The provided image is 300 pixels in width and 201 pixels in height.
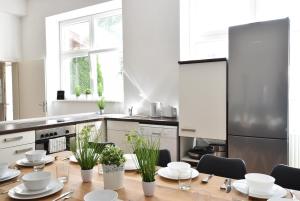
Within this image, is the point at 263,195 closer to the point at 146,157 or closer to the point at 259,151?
the point at 146,157

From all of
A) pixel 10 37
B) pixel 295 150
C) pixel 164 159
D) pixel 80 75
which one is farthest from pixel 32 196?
pixel 10 37

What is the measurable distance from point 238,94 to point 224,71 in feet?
0.94

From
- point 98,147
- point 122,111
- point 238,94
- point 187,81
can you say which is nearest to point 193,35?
point 187,81

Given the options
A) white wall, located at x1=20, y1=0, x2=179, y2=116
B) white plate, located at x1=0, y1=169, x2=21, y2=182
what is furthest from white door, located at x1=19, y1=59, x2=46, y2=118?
white plate, located at x1=0, y1=169, x2=21, y2=182

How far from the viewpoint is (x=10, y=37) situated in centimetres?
549

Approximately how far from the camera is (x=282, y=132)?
241 cm

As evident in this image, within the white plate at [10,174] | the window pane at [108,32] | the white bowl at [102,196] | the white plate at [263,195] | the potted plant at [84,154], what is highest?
the window pane at [108,32]

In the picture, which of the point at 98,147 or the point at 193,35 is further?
the point at 193,35

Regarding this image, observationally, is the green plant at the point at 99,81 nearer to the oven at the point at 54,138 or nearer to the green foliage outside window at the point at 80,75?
the green foliage outside window at the point at 80,75

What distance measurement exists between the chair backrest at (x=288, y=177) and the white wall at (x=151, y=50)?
2.07 meters

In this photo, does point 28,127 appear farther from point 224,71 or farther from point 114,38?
point 114,38

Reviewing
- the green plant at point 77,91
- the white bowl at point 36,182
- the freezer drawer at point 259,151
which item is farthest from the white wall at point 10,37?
the freezer drawer at point 259,151

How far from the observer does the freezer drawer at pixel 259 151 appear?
2.45 metres

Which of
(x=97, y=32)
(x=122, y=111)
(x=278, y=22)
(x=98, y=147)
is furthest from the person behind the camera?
(x=97, y=32)
